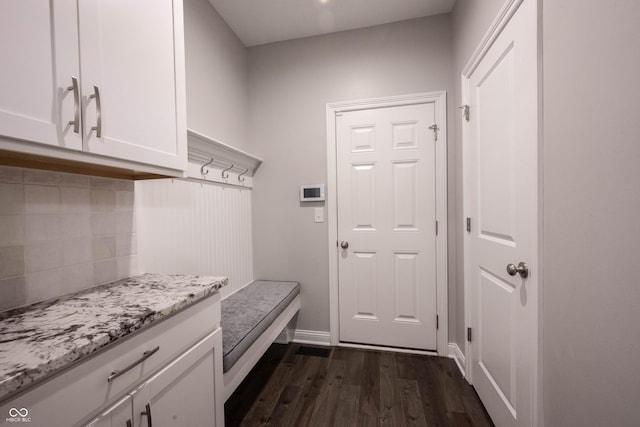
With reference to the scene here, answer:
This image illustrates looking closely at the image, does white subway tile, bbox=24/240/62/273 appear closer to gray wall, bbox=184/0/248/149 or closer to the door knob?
gray wall, bbox=184/0/248/149

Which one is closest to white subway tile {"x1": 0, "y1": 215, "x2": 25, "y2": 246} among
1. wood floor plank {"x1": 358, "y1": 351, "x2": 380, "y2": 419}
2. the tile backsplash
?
the tile backsplash

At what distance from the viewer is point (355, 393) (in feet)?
5.56

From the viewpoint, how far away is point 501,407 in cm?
133

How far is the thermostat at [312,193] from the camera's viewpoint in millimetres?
2307

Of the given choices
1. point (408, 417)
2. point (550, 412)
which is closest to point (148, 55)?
point (550, 412)

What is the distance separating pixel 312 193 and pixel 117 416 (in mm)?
1844

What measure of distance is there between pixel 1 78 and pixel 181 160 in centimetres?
59

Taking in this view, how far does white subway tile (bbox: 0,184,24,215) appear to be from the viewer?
2.82 feet

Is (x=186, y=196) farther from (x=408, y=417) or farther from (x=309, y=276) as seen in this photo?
(x=408, y=417)

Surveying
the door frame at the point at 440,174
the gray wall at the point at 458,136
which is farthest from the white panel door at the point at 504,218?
the door frame at the point at 440,174

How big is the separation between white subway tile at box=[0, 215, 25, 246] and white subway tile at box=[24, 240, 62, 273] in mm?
41

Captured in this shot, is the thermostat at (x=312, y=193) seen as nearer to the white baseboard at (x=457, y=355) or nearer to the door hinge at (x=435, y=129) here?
the door hinge at (x=435, y=129)

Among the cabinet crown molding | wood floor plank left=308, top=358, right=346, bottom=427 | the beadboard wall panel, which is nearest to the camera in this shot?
the beadboard wall panel

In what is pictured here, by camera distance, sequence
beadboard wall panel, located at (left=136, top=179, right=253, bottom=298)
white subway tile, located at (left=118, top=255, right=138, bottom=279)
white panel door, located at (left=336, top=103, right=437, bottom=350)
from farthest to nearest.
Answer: white panel door, located at (left=336, top=103, right=437, bottom=350) < beadboard wall panel, located at (left=136, top=179, right=253, bottom=298) < white subway tile, located at (left=118, top=255, right=138, bottom=279)
